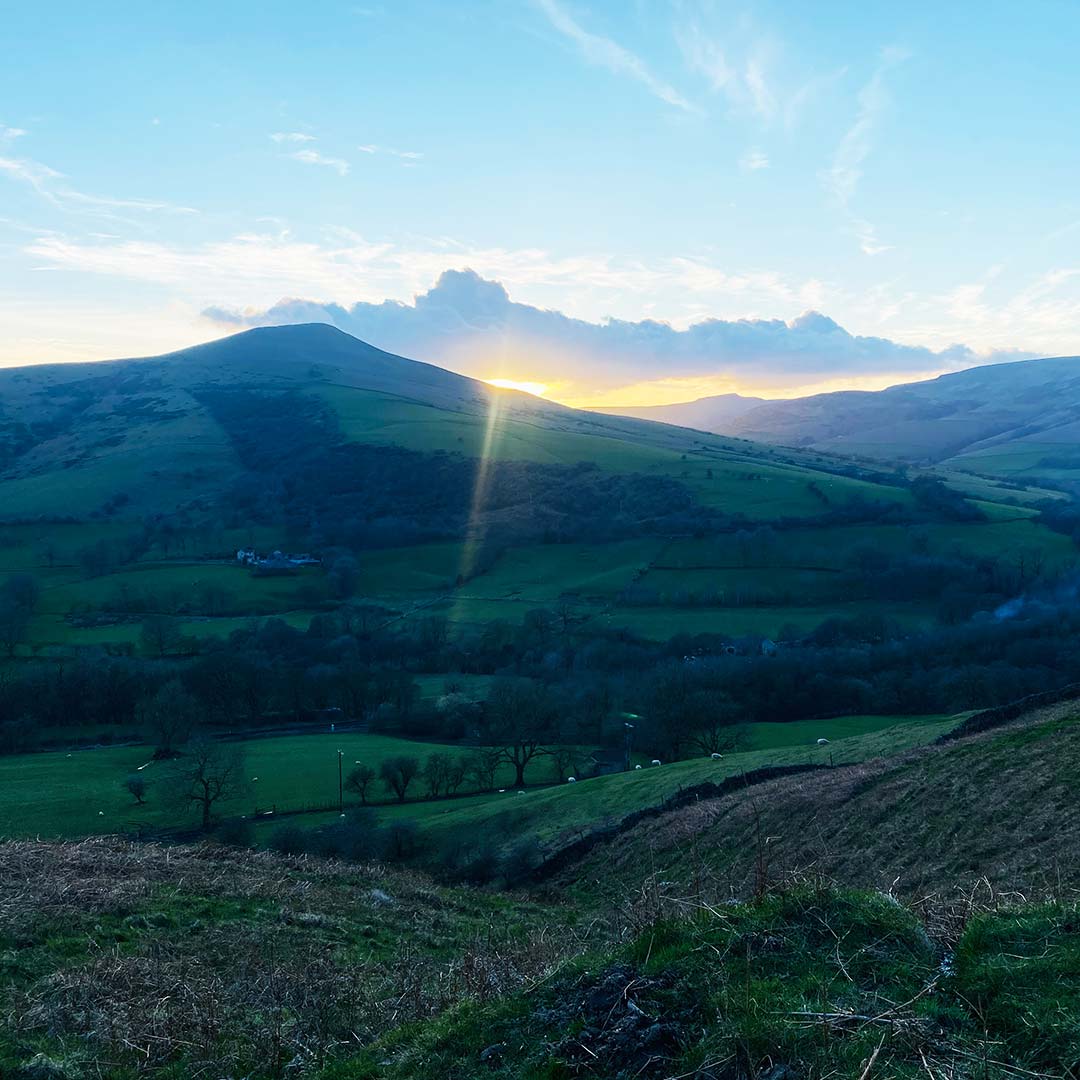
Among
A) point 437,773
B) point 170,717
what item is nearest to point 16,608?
point 170,717

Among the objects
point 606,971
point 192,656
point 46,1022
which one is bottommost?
point 192,656

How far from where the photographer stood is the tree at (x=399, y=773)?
173 feet

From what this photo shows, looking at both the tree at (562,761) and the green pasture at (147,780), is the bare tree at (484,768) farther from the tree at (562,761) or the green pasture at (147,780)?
the tree at (562,761)

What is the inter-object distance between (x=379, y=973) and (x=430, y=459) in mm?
141309

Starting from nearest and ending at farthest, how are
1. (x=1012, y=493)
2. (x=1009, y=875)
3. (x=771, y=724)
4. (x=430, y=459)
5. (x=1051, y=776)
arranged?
(x=1009, y=875) < (x=1051, y=776) < (x=771, y=724) < (x=1012, y=493) < (x=430, y=459)

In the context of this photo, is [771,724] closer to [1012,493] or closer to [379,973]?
[379,973]

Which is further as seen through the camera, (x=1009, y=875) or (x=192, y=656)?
(x=192, y=656)

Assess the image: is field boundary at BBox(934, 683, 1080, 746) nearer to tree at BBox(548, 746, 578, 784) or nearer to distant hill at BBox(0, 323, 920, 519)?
tree at BBox(548, 746, 578, 784)

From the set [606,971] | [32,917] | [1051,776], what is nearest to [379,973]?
[32,917]

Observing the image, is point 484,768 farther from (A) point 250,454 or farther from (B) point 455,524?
(A) point 250,454

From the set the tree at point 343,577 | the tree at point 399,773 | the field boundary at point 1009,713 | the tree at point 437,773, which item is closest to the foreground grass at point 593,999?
the field boundary at point 1009,713

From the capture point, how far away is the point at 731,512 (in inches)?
4793

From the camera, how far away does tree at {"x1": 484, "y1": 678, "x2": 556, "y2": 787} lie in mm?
58250

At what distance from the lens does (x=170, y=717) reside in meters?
61.8
